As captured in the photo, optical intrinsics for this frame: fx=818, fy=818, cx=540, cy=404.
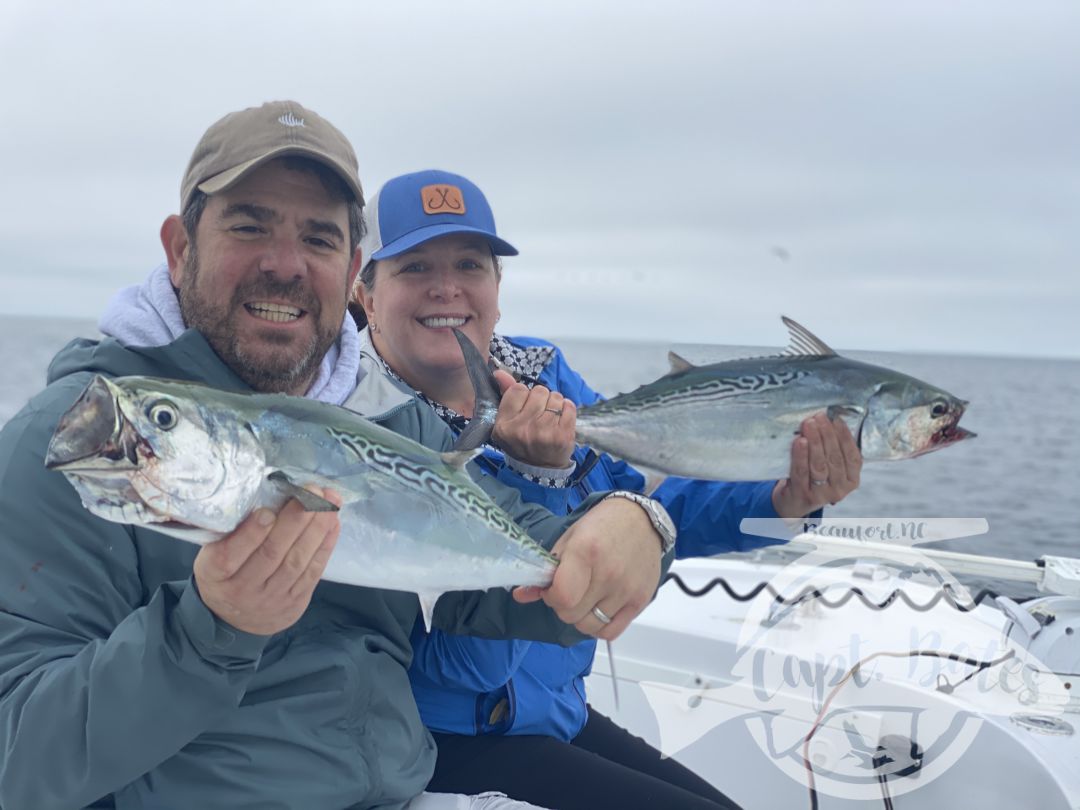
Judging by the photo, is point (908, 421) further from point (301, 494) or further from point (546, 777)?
point (301, 494)

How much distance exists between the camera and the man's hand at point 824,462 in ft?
7.82

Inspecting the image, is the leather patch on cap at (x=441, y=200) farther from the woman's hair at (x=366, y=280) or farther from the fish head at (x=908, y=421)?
the fish head at (x=908, y=421)

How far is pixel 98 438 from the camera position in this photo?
112 cm

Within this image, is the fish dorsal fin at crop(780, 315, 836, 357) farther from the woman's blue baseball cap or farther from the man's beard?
the man's beard

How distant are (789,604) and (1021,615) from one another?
104 centimetres

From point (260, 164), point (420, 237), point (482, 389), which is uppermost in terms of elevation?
point (420, 237)

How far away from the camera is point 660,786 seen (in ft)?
7.75

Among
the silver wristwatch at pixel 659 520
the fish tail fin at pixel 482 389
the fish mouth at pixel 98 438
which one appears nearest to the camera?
the fish mouth at pixel 98 438

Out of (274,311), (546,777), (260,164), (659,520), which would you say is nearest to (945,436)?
(659,520)

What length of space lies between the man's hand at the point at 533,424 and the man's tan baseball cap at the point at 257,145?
694mm

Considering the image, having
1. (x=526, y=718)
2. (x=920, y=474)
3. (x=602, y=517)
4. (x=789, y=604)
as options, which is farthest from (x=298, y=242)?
(x=920, y=474)

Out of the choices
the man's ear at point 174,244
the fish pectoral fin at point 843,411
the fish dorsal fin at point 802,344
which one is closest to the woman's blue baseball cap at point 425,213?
the man's ear at point 174,244

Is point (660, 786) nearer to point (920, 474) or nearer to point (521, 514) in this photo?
point (521, 514)

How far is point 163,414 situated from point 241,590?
0.30 m
